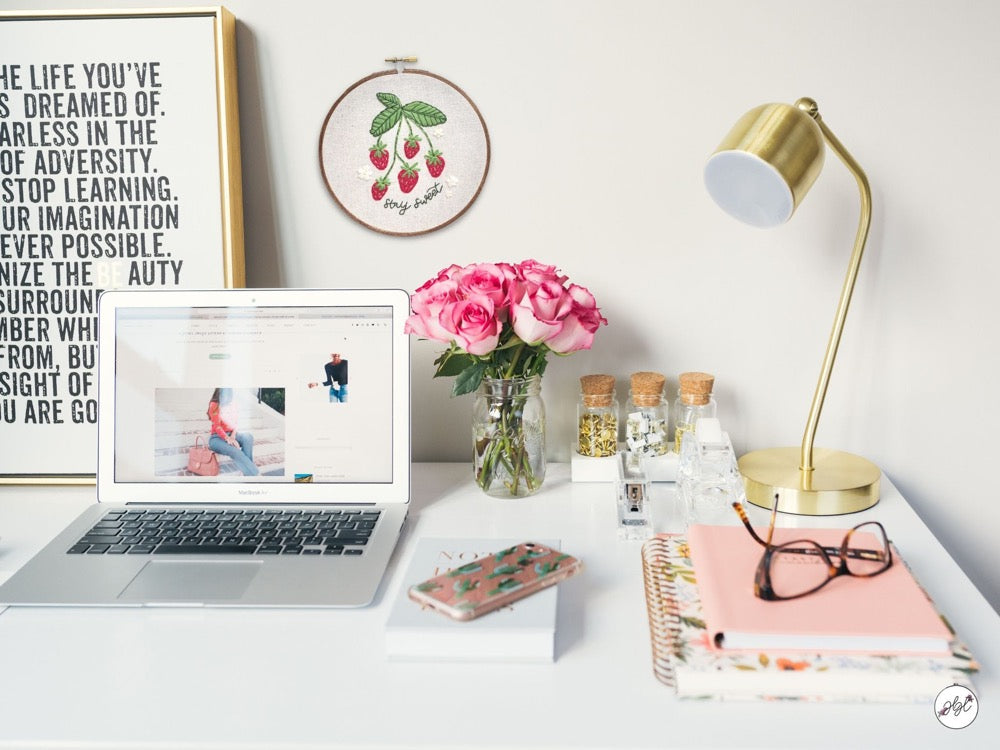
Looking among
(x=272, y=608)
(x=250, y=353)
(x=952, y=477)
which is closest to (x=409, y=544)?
(x=272, y=608)

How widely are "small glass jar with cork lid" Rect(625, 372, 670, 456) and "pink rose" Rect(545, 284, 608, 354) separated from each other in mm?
141

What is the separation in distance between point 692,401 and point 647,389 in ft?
0.20

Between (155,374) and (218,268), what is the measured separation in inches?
7.3

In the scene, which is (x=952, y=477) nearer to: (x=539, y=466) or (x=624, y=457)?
(x=624, y=457)

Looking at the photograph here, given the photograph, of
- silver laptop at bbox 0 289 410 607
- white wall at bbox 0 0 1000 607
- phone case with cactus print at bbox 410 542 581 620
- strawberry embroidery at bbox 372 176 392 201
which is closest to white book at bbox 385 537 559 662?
phone case with cactus print at bbox 410 542 581 620

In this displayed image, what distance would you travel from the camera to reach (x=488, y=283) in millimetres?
1018

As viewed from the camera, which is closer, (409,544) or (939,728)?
(939,728)

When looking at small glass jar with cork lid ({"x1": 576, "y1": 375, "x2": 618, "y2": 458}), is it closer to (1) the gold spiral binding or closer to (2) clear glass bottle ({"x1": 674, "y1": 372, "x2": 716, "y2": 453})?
(2) clear glass bottle ({"x1": 674, "y1": 372, "x2": 716, "y2": 453})

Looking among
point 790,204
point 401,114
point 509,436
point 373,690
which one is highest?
point 401,114

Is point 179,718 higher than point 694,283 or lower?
lower

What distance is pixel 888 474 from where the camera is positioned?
1217 millimetres

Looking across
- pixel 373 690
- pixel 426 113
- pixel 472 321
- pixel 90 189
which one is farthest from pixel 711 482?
pixel 90 189

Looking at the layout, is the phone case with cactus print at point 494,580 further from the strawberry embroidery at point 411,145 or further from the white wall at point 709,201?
the strawberry embroidery at point 411,145

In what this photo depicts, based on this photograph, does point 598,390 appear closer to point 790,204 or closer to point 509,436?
point 509,436
